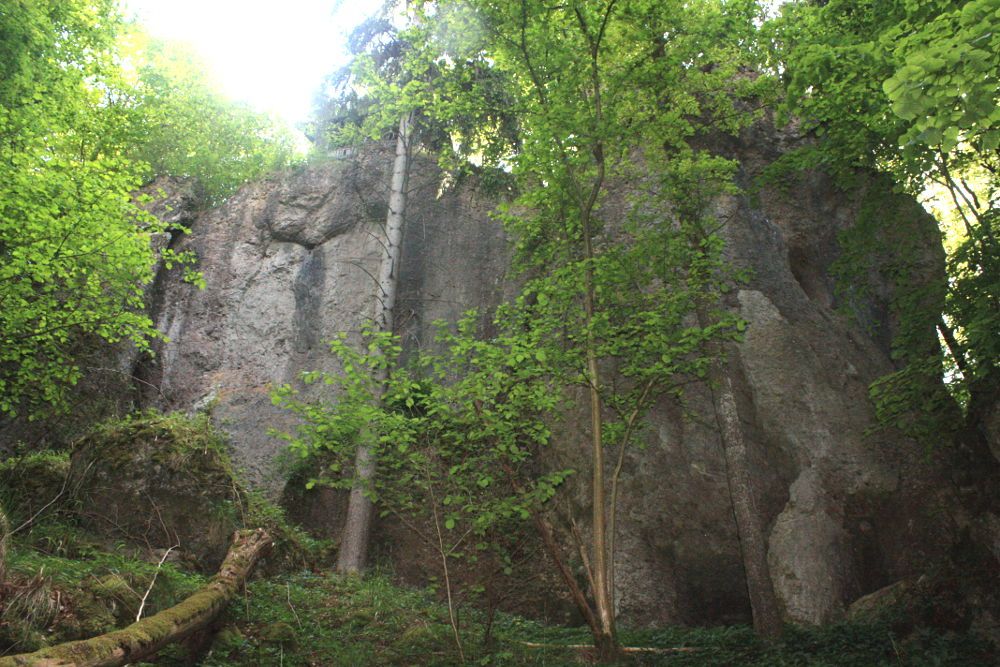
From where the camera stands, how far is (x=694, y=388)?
12.7 metres

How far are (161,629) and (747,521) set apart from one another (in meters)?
7.37

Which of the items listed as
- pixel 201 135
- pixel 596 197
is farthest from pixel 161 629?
pixel 201 135

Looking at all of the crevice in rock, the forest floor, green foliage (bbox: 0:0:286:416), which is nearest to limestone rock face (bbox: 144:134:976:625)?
the crevice in rock

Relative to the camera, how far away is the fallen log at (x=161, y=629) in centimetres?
390

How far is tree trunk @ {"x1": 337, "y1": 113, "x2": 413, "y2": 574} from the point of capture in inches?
448

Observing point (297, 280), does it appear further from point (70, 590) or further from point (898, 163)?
point (898, 163)

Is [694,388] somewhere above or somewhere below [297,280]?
below

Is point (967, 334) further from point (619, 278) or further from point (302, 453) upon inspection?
point (302, 453)

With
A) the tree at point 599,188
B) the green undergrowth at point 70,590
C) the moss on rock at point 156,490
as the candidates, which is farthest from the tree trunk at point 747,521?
the moss on rock at point 156,490

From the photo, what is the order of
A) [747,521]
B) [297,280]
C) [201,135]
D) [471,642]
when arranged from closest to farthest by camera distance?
[471,642]
[747,521]
[297,280]
[201,135]

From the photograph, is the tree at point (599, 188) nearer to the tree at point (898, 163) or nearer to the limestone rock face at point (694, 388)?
the tree at point (898, 163)

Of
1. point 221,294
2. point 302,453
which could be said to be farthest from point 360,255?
point 302,453

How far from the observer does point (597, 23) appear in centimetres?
812

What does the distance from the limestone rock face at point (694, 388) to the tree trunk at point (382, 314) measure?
1.45 meters
